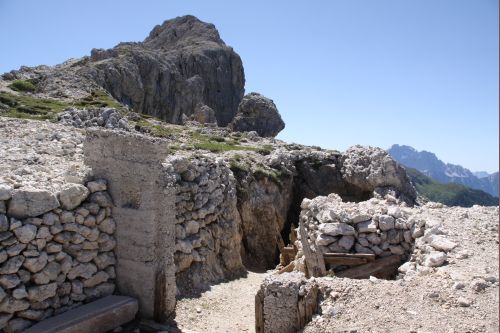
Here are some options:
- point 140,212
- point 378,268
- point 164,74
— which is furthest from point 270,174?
point 164,74

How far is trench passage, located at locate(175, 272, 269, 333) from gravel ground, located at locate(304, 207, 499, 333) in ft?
11.6

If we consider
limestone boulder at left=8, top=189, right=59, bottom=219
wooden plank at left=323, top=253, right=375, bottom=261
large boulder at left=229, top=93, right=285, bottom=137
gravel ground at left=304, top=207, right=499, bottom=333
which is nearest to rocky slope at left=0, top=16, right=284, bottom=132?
large boulder at left=229, top=93, right=285, bottom=137

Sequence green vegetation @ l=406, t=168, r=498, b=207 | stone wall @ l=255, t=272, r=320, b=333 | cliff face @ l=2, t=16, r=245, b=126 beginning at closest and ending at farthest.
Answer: stone wall @ l=255, t=272, r=320, b=333 < cliff face @ l=2, t=16, r=245, b=126 < green vegetation @ l=406, t=168, r=498, b=207

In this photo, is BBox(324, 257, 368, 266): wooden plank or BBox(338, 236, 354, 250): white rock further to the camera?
BBox(338, 236, 354, 250): white rock

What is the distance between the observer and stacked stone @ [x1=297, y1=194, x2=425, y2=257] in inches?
450

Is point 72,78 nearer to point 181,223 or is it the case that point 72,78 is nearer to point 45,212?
point 181,223

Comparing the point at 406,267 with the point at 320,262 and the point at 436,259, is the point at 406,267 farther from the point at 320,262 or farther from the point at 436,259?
the point at 320,262

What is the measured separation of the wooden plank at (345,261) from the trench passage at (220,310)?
268 cm

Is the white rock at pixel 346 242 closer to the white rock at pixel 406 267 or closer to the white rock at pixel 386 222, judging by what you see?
the white rock at pixel 386 222

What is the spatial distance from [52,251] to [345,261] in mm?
7067

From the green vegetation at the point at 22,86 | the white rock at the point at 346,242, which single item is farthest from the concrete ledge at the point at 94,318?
the green vegetation at the point at 22,86

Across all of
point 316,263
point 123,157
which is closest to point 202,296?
point 316,263

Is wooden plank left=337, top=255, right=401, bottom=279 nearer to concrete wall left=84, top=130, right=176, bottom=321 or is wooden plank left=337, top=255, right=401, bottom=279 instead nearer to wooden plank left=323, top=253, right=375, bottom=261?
wooden plank left=323, top=253, right=375, bottom=261

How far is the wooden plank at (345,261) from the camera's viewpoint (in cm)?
1130
